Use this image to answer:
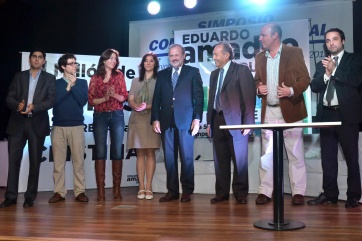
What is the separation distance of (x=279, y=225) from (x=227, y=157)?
56.6 inches

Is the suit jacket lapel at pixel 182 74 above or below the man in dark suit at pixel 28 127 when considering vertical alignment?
above

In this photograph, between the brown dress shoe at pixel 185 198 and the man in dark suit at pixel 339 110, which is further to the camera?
the brown dress shoe at pixel 185 198

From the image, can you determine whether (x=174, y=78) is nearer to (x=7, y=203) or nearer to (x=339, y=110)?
(x=339, y=110)

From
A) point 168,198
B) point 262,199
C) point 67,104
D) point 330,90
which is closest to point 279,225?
point 262,199

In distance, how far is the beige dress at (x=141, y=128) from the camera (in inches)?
171

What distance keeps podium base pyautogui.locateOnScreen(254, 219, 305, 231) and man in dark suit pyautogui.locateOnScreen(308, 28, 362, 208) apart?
3.19 ft

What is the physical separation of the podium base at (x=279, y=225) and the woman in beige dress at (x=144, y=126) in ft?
5.69

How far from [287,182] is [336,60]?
1573mm

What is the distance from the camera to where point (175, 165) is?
4.26 meters

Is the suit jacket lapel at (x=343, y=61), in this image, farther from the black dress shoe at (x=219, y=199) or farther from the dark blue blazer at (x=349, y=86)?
the black dress shoe at (x=219, y=199)

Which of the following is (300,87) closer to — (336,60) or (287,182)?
(336,60)

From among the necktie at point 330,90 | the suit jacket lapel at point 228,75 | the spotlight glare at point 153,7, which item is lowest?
the necktie at point 330,90

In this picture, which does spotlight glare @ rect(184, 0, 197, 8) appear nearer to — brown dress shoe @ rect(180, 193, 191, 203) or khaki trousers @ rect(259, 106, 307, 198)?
khaki trousers @ rect(259, 106, 307, 198)

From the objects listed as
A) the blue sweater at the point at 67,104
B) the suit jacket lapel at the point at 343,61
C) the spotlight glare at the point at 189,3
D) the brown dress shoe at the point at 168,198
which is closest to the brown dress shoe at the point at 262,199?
the brown dress shoe at the point at 168,198
